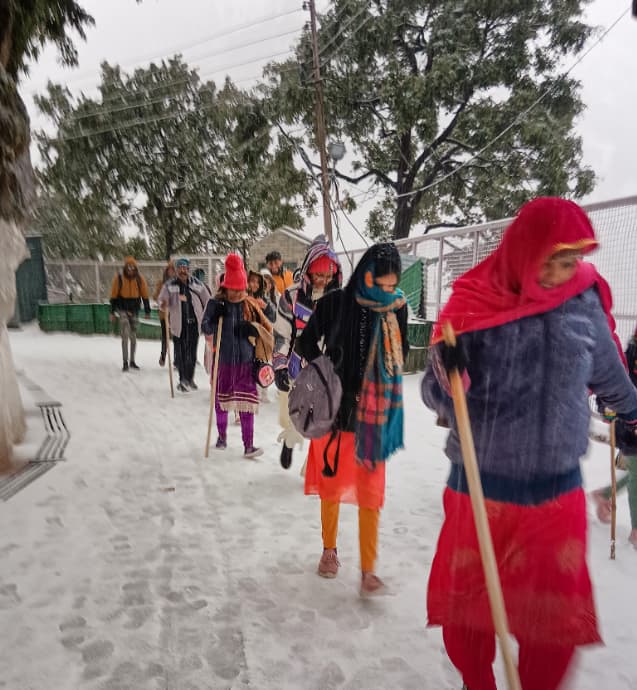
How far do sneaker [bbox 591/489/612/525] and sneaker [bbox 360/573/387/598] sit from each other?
188cm

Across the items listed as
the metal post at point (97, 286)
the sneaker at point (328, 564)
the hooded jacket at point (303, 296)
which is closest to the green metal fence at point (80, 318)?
the metal post at point (97, 286)

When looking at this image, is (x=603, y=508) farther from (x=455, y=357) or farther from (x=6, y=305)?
(x=6, y=305)

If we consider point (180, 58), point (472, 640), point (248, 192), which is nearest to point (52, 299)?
point (248, 192)

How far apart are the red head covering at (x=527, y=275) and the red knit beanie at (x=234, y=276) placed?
3516 mm

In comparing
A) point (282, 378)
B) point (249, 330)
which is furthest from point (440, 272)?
point (282, 378)

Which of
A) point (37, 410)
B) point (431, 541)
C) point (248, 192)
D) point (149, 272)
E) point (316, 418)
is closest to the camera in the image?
point (316, 418)

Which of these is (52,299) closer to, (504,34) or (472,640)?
(504,34)

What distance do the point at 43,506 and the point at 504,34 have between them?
18.1 m

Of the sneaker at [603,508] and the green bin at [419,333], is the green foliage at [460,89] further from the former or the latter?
the sneaker at [603,508]

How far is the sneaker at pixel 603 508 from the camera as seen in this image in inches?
136

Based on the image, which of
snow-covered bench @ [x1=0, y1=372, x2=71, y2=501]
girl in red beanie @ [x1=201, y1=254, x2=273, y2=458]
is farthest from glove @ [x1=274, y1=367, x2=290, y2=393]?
snow-covered bench @ [x1=0, y1=372, x2=71, y2=501]

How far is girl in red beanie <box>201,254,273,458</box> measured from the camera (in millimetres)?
4938

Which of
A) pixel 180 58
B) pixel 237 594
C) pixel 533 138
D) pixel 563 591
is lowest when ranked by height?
pixel 237 594

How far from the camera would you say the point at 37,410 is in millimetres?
6352
